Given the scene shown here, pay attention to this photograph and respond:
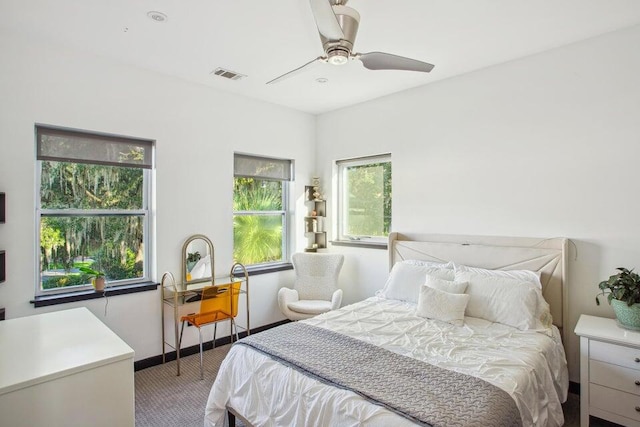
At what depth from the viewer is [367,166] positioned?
437cm

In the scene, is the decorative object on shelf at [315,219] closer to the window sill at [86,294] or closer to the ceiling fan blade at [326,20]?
the window sill at [86,294]

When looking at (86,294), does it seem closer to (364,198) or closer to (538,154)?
(364,198)

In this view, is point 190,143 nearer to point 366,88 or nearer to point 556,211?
point 366,88

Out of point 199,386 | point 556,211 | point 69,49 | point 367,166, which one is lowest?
point 199,386

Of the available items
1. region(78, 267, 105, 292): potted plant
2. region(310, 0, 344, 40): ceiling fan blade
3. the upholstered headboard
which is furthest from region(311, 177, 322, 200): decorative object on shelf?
region(310, 0, 344, 40): ceiling fan blade

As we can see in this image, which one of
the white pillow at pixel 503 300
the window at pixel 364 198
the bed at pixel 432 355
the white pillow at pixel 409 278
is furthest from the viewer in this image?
the window at pixel 364 198

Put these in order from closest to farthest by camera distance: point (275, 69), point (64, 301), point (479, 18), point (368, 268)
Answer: point (479, 18), point (64, 301), point (275, 69), point (368, 268)

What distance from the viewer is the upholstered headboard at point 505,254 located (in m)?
2.79

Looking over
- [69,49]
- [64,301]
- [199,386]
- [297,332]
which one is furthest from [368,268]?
[69,49]

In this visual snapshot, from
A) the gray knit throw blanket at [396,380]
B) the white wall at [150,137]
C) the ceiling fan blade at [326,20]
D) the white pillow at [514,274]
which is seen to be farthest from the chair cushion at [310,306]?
the ceiling fan blade at [326,20]

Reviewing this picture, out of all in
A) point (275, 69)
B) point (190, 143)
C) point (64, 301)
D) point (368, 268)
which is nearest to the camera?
point (64, 301)

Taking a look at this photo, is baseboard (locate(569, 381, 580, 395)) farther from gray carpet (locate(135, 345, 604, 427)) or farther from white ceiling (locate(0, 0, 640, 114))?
white ceiling (locate(0, 0, 640, 114))

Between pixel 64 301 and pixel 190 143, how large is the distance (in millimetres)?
1772

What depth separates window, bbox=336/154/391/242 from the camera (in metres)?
4.19
